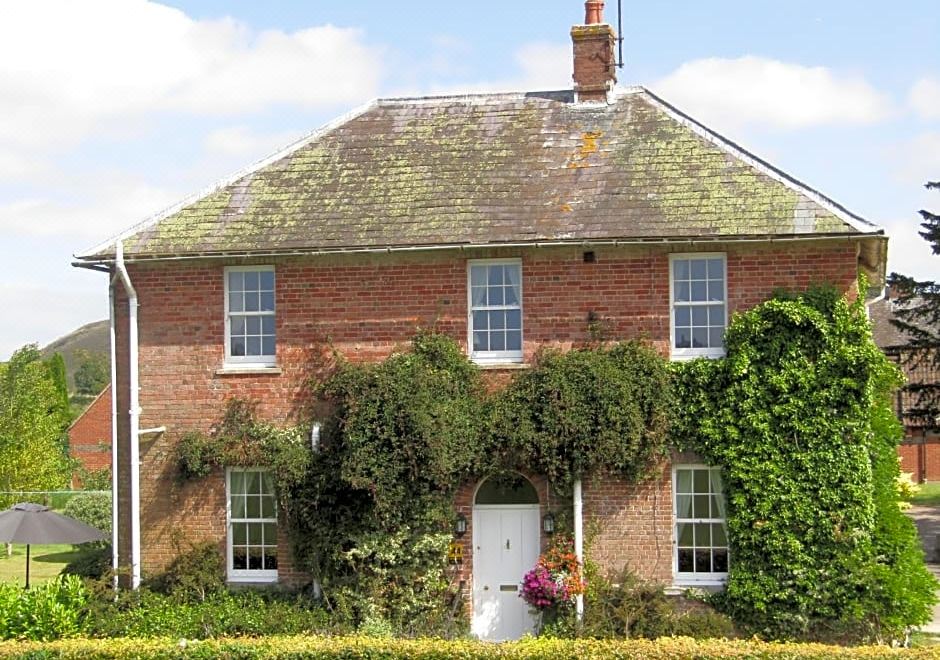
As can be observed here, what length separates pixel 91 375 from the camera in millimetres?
88562

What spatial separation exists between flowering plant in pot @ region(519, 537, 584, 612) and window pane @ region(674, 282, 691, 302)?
13.9 ft

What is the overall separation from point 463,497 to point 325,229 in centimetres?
483

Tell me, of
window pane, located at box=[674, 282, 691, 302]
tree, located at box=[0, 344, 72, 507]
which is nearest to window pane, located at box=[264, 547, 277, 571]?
window pane, located at box=[674, 282, 691, 302]

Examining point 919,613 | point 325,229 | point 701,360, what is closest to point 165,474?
point 325,229

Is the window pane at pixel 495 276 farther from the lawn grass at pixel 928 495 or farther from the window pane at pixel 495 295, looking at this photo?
the lawn grass at pixel 928 495

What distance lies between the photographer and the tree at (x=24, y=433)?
35.7 meters

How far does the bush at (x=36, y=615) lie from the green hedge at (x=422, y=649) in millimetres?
1595

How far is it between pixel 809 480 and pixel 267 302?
29.2ft

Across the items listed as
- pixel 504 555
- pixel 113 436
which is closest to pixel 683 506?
pixel 504 555

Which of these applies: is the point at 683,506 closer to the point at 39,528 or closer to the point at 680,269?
the point at 680,269

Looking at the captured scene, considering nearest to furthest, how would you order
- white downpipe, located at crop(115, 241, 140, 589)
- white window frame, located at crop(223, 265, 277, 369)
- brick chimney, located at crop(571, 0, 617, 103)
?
1. white downpipe, located at crop(115, 241, 140, 589)
2. white window frame, located at crop(223, 265, 277, 369)
3. brick chimney, located at crop(571, 0, 617, 103)

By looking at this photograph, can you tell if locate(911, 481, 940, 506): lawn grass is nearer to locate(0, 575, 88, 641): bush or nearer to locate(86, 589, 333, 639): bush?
locate(86, 589, 333, 639): bush

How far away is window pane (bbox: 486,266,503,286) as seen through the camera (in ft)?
60.8

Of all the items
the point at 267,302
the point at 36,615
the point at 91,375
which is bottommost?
the point at 36,615
